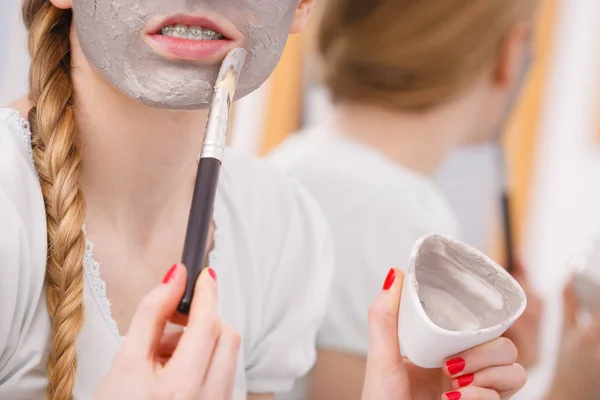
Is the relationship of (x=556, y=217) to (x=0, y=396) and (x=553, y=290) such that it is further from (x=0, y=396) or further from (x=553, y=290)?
(x=0, y=396)

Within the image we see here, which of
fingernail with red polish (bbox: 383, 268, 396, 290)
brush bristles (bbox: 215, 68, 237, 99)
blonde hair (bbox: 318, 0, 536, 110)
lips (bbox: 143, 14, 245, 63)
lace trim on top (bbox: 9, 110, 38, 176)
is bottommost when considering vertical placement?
fingernail with red polish (bbox: 383, 268, 396, 290)

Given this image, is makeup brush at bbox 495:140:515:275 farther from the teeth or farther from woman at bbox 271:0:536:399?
the teeth

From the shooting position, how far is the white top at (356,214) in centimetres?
86

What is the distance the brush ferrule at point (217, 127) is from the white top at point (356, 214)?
34 centimetres

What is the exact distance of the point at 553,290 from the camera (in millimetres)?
1125

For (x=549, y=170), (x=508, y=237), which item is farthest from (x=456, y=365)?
(x=549, y=170)

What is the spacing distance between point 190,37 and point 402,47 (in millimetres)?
434

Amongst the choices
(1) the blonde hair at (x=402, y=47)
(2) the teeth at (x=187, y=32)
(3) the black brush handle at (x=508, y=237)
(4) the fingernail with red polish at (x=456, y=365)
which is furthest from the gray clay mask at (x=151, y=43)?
(3) the black brush handle at (x=508, y=237)

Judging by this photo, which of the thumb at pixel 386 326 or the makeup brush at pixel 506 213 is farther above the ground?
the makeup brush at pixel 506 213

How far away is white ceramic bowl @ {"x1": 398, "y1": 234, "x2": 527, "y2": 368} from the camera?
555 mm

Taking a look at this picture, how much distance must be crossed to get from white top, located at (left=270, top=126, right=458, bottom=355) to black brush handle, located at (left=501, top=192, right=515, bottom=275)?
8.2 inches

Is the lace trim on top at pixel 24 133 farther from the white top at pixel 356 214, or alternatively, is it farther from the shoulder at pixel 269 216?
the white top at pixel 356 214

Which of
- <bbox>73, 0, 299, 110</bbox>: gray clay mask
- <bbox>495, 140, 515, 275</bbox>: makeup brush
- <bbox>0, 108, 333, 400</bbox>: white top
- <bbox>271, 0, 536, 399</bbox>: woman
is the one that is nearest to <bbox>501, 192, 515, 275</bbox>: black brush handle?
<bbox>495, 140, 515, 275</bbox>: makeup brush

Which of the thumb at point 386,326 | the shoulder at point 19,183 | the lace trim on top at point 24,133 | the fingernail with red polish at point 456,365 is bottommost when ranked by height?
the fingernail with red polish at point 456,365
